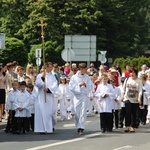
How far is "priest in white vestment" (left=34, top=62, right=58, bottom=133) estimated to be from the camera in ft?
61.8

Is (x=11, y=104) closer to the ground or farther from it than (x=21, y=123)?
farther from it

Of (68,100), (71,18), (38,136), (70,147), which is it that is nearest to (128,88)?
(38,136)

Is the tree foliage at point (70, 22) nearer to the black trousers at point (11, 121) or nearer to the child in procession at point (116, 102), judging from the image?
the child in procession at point (116, 102)

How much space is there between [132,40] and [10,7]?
1268 centimetres

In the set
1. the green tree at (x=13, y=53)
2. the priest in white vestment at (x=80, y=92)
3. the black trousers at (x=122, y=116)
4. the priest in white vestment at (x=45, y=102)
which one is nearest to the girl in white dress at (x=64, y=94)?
the black trousers at (x=122, y=116)

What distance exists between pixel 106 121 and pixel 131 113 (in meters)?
0.74

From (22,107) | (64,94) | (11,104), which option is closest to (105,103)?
(22,107)

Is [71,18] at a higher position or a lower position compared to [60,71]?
higher

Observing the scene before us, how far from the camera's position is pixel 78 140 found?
16.8 m

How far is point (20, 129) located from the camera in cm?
1902

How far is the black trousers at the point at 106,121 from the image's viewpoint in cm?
1905

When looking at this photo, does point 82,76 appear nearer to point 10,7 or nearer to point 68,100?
point 68,100

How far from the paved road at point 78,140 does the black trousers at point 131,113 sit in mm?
313

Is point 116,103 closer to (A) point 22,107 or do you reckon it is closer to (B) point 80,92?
(B) point 80,92
